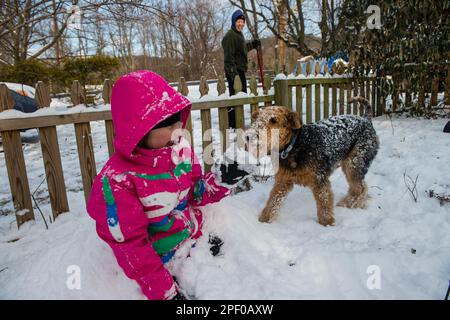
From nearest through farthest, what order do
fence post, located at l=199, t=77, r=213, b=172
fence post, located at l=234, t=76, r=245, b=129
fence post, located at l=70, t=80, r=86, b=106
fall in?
1. fence post, located at l=70, t=80, r=86, b=106
2. fence post, located at l=199, t=77, r=213, b=172
3. fence post, located at l=234, t=76, r=245, b=129

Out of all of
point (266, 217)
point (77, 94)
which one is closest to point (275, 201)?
point (266, 217)

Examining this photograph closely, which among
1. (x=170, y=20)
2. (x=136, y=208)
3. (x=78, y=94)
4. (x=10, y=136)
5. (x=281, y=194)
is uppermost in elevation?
(x=170, y=20)

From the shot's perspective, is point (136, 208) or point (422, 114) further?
point (422, 114)

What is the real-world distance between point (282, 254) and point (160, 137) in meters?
1.17

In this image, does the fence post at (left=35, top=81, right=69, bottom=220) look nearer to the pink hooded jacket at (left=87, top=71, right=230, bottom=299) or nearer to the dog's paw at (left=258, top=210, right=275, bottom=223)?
the pink hooded jacket at (left=87, top=71, right=230, bottom=299)

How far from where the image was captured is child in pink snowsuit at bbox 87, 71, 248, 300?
1.43 meters

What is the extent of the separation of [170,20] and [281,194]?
299 centimetres

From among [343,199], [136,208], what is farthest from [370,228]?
[136,208]

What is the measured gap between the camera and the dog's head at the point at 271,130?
2367mm

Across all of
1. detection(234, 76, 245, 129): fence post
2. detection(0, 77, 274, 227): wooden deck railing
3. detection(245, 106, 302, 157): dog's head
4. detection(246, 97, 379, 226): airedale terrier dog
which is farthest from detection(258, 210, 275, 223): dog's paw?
detection(0, 77, 274, 227): wooden deck railing

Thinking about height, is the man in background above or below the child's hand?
above

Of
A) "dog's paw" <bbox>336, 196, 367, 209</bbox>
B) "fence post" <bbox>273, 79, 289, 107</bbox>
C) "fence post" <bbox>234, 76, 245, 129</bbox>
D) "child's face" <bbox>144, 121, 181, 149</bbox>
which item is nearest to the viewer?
"child's face" <bbox>144, 121, 181, 149</bbox>
